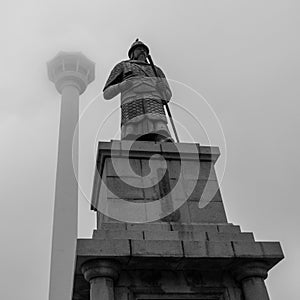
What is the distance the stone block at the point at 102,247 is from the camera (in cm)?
790

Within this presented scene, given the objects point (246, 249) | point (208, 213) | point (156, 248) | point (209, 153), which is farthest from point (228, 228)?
point (209, 153)

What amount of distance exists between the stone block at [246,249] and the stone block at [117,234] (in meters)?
1.77

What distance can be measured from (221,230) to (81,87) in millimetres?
89075

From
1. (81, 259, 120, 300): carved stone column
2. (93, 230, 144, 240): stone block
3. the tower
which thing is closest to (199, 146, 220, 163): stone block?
(93, 230, 144, 240): stone block

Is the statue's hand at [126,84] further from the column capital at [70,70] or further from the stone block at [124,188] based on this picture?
the column capital at [70,70]

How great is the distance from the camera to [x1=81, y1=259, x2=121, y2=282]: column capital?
7.97 meters

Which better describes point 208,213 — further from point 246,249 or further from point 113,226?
point 113,226

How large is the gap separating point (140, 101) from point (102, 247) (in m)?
5.24

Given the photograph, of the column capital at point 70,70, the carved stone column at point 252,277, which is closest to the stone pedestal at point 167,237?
the carved stone column at point 252,277

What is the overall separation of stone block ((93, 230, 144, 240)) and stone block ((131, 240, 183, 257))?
314 mm

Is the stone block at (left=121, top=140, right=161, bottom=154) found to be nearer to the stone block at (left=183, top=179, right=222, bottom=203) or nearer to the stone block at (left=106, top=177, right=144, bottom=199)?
the stone block at (left=106, top=177, right=144, bottom=199)

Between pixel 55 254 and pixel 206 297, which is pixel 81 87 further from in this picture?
pixel 206 297

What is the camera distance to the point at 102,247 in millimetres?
7988

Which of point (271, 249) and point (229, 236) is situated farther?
point (229, 236)
